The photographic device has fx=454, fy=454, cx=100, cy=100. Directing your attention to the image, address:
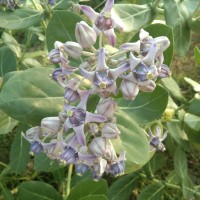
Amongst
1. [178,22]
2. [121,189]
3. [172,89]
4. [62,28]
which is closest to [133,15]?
[178,22]

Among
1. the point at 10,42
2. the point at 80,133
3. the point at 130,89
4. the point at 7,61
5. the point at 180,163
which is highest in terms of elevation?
the point at 130,89

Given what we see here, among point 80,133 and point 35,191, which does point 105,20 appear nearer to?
point 80,133

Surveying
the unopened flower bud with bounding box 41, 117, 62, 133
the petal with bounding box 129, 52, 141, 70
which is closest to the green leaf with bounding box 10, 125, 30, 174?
the unopened flower bud with bounding box 41, 117, 62, 133

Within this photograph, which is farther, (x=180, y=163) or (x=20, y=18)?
(x=180, y=163)

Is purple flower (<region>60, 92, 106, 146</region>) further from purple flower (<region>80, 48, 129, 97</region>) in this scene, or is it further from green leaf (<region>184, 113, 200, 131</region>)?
green leaf (<region>184, 113, 200, 131</region>)

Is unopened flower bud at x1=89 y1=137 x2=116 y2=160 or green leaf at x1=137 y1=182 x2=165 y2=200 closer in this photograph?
unopened flower bud at x1=89 y1=137 x2=116 y2=160

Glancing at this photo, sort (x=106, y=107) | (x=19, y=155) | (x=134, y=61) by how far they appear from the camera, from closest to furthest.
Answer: (x=134, y=61)
(x=106, y=107)
(x=19, y=155)

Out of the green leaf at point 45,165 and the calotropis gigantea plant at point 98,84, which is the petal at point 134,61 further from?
the green leaf at point 45,165

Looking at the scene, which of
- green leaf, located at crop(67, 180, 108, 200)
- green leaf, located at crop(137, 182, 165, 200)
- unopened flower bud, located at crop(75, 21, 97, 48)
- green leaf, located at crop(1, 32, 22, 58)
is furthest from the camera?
green leaf, located at crop(1, 32, 22, 58)
